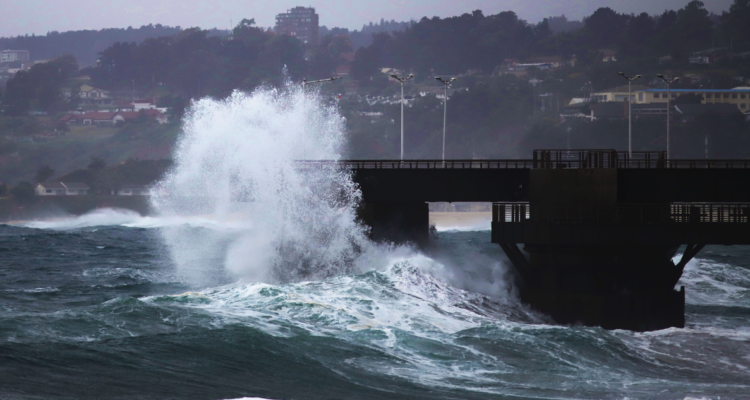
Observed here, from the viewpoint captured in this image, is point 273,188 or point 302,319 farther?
point 273,188

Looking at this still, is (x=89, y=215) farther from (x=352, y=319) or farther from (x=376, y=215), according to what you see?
(x=352, y=319)

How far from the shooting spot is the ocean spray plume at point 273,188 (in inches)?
1682

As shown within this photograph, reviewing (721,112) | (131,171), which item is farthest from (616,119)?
(131,171)

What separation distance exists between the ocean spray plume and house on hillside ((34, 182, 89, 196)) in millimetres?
142202

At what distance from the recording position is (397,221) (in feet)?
142

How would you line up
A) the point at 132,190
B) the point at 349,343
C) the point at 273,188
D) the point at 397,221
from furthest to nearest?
the point at 132,190, the point at 273,188, the point at 397,221, the point at 349,343

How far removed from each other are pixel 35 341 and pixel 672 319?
25.1 meters

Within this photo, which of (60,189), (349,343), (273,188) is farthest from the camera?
(60,189)

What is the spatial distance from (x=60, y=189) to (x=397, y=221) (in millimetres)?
157121

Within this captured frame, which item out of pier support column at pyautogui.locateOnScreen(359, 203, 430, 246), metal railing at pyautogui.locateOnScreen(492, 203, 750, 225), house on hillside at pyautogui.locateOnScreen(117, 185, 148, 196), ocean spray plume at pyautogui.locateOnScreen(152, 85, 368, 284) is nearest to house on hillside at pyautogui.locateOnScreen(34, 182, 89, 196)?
house on hillside at pyautogui.locateOnScreen(117, 185, 148, 196)

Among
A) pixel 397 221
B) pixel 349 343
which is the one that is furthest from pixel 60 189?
pixel 349 343

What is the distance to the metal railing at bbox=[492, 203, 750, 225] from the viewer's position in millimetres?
37438

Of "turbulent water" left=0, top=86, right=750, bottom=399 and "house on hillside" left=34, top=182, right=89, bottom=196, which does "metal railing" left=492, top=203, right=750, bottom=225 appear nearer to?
"turbulent water" left=0, top=86, right=750, bottom=399

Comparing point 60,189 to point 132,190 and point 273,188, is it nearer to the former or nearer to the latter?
point 132,190
